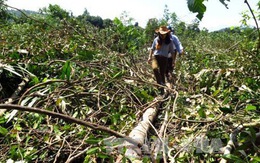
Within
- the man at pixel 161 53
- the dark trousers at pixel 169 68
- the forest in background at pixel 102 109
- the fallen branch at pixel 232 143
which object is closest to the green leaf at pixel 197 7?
the forest in background at pixel 102 109

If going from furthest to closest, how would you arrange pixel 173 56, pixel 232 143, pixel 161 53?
pixel 173 56 < pixel 161 53 < pixel 232 143

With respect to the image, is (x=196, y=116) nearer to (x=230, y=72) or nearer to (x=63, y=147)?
(x=63, y=147)

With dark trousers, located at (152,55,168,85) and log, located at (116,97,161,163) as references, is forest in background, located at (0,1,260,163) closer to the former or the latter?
log, located at (116,97,161,163)

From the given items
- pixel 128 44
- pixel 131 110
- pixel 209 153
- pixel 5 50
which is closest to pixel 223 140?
pixel 209 153

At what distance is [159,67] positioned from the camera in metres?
4.33

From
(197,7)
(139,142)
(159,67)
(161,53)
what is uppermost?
(161,53)

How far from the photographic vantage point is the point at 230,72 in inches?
143

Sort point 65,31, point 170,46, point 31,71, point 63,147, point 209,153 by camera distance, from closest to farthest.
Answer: point 209,153 → point 63,147 → point 31,71 → point 170,46 → point 65,31

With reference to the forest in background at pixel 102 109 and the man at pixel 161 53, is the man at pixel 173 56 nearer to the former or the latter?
the man at pixel 161 53

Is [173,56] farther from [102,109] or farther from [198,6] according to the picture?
[198,6]

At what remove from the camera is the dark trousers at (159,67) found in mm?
4160

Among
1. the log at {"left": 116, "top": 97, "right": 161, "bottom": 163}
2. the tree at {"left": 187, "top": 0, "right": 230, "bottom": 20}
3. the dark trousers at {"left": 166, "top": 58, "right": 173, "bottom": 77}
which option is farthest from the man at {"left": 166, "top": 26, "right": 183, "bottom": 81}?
the tree at {"left": 187, "top": 0, "right": 230, "bottom": 20}

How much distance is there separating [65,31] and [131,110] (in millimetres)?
3338

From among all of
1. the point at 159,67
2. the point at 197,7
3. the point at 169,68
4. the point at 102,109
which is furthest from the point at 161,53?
the point at 197,7
